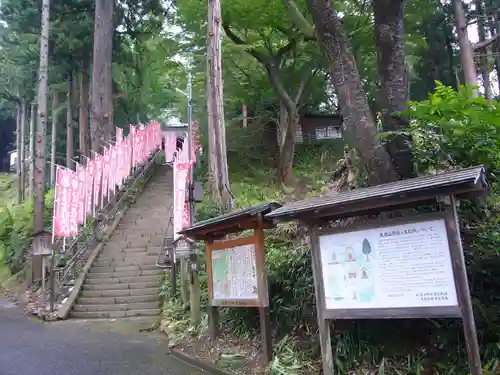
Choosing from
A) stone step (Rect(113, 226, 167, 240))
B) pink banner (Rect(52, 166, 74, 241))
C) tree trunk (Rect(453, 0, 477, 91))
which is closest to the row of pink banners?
pink banner (Rect(52, 166, 74, 241))

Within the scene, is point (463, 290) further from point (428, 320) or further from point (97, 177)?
point (97, 177)

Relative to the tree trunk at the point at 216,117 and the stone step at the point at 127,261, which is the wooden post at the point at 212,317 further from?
the stone step at the point at 127,261

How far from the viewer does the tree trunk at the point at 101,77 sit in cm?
1806

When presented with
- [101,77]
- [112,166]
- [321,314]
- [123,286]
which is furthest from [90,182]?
[321,314]

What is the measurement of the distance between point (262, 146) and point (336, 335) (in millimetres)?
20451

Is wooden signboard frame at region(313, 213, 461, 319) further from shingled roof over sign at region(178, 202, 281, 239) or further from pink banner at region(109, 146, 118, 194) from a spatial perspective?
pink banner at region(109, 146, 118, 194)

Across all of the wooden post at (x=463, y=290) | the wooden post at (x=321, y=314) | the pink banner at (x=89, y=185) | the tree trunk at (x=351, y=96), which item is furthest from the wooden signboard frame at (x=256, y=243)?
the pink banner at (x=89, y=185)

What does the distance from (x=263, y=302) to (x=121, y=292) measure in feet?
25.0

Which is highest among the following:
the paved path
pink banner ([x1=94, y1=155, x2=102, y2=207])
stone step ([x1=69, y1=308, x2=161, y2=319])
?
pink banner ([x1=94, y1=155, x2=102, y2=207])

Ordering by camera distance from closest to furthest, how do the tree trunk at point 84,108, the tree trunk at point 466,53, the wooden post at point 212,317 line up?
the wooden post at point 212,317 < the tree trunk at point 466,53 < the tree trunk at point 84,108

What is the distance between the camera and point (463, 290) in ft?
14.4

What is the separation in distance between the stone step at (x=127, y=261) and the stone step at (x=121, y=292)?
161 cm

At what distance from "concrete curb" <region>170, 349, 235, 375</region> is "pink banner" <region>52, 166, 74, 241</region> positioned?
6.40m

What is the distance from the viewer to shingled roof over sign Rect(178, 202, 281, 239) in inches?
262
